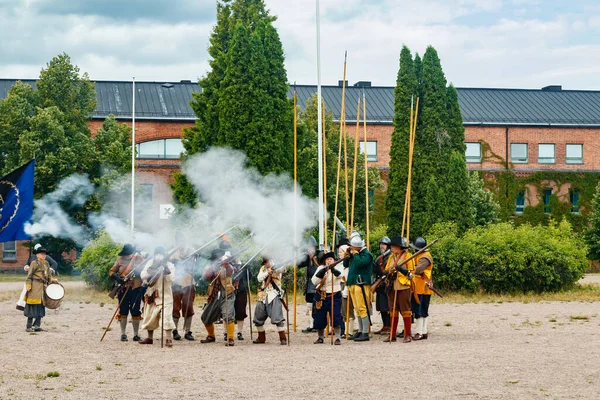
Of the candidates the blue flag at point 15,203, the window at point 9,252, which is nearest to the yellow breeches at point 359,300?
the blue flag at point 15,203

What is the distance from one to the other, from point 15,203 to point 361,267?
6.86m

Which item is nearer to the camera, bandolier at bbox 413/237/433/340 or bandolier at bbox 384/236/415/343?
bandolier at bbox 384/236/415/343

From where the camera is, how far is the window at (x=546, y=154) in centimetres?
5916

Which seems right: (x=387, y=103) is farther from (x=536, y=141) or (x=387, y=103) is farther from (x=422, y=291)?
(x=422, y=291)

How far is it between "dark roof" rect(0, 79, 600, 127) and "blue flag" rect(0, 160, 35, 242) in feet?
115

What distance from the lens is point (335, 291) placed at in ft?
53.8

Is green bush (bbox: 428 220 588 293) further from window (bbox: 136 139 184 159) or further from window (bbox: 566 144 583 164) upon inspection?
window (bbox: 566 144 583 164)

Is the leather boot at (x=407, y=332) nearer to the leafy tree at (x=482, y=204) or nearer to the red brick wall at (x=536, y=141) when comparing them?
the leafy tree at (x=482, y=204)

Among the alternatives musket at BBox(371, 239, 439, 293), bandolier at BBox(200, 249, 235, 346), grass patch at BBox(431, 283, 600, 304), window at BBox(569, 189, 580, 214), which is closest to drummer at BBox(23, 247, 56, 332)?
bandolier at BBox(200, 249, 235, 346)

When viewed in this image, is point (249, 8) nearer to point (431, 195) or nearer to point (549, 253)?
point (431, 195)

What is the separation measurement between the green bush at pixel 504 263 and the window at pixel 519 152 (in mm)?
31139

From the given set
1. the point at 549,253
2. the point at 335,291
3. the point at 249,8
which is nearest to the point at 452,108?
the point at 249,8

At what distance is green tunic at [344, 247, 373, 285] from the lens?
16.4 meters

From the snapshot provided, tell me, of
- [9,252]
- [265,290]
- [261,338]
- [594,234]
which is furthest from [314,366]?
[9,252]
